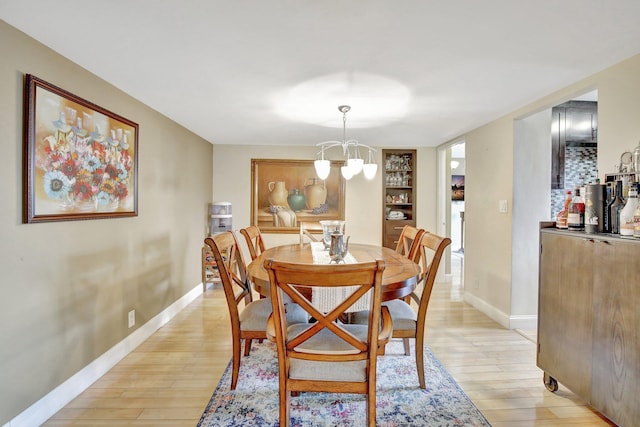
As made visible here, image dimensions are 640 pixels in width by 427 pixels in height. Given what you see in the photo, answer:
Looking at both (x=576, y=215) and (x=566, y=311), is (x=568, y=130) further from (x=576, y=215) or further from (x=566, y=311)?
(x=566, y=311)

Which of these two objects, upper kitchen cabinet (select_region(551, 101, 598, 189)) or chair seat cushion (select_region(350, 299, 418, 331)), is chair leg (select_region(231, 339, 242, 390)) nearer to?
chair seat cushion (select_region(350, 299, 418, 331))

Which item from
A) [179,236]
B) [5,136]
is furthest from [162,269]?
[5,136]

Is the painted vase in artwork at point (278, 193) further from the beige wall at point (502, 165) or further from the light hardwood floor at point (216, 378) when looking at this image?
the beige wall at point (502, 165)

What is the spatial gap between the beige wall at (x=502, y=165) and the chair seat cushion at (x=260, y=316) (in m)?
2.15

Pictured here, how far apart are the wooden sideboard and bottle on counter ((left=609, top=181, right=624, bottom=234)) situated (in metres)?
0.09

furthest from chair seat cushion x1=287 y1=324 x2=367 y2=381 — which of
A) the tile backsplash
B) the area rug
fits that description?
the tile backsplash

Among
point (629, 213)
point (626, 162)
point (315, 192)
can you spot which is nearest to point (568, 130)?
point (626, 162)

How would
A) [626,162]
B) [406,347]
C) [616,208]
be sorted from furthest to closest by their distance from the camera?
[406,347] → [626,162] → [616,208]

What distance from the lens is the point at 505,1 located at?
4.57 feet

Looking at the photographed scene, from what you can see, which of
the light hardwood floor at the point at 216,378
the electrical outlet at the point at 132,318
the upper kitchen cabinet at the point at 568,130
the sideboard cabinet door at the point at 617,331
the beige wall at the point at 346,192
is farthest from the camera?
the beige wall at the point at 346,192

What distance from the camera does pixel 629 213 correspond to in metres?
1.62

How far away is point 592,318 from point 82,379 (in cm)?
301

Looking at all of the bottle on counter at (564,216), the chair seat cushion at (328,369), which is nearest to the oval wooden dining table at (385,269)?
the chair seat cushion at (328,369)

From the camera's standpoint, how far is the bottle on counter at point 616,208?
1714 millimetres
